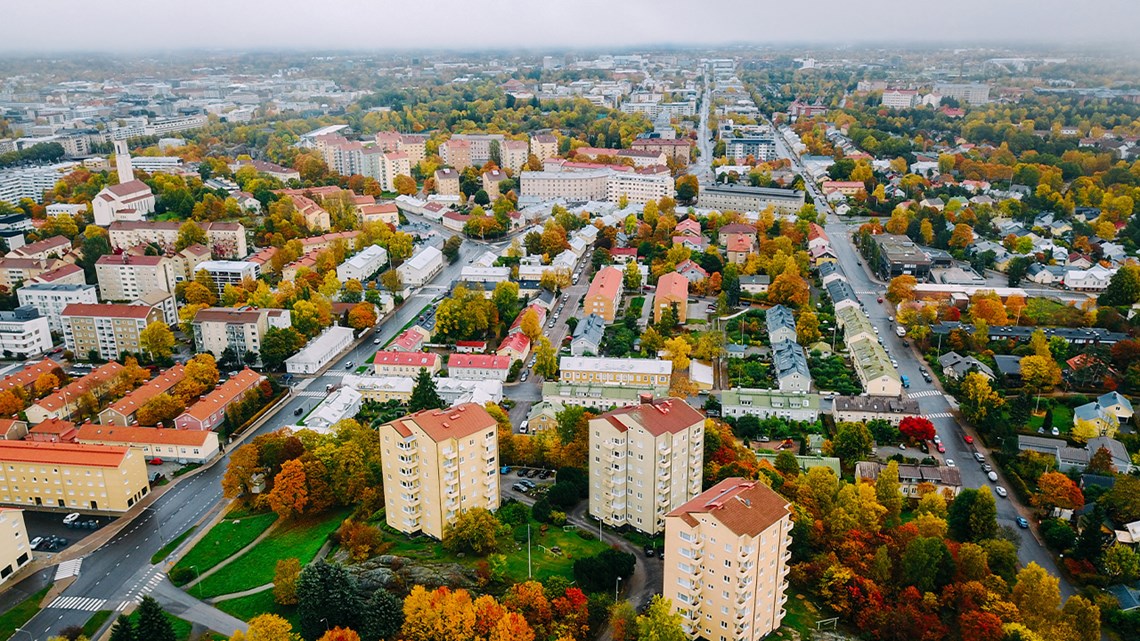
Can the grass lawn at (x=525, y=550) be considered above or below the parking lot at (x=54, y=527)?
above

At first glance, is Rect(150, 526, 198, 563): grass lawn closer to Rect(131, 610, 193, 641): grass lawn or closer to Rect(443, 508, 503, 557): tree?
Rect(131, 610, 193, 641): grass lawn

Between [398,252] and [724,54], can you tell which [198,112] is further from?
[724,54]

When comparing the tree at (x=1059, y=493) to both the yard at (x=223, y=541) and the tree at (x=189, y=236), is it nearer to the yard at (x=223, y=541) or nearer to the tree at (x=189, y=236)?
the yard at (x=223, y=541)

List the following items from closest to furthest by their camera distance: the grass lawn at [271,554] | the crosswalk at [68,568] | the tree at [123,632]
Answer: the tree at [123,632], the grass lawn at [271,554], the crosswalk at [68,568]

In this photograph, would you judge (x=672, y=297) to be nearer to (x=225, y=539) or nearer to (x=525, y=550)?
(x=525, y=550)


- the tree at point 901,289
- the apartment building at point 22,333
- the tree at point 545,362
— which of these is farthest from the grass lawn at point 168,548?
the tree at point 901,289
